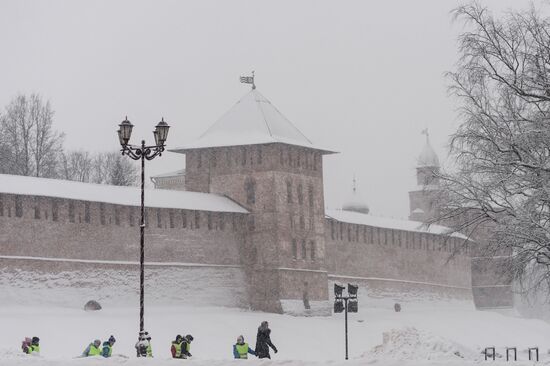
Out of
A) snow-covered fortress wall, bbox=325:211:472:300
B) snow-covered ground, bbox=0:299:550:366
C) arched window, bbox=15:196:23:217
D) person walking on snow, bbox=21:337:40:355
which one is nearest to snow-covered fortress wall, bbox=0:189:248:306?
arched window, bbox=15:196:23:217

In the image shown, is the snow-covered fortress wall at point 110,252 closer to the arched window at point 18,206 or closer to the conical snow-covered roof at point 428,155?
the arched window at point 18,206

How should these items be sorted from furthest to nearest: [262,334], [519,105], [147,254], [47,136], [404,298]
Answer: [47,136] < [404,298] < [147,254] < [519,105] < [262,334]

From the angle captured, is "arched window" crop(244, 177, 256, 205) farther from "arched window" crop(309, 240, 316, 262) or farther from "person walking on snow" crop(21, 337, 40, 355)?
"person walking on snow" crop(21, 337, 40, 355)

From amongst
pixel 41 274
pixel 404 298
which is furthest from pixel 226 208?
pixel 404 298

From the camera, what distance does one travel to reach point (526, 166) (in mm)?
19484

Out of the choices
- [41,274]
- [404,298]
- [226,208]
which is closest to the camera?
[41,274]

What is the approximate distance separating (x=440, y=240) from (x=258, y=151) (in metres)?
13.7

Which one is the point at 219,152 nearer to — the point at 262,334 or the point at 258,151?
the point at 258,151

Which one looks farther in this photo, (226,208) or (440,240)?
(440,240)

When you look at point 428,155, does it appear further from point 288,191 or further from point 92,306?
point 92,306

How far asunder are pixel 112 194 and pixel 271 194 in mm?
5982

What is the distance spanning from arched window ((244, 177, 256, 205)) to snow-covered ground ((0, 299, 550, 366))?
12.9ft

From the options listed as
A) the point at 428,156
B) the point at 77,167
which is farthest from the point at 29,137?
the point at 428,156

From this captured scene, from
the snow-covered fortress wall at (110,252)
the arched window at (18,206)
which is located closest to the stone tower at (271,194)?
the snow-covered fortress wall at (110,252)
